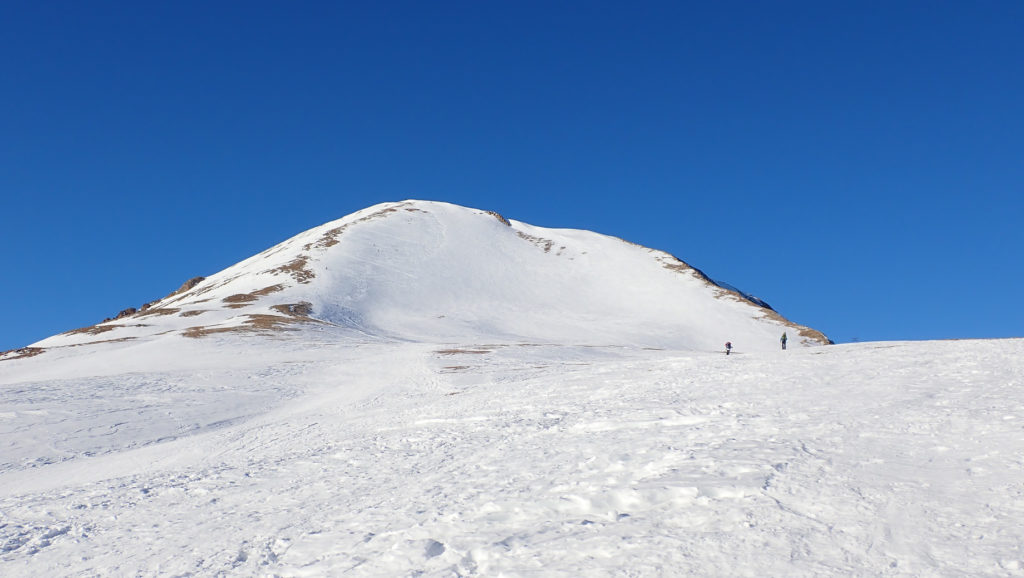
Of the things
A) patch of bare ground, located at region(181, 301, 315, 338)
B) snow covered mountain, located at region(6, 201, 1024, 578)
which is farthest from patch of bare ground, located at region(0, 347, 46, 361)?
snow covered mountain, located at region(6, 201, 1024, 578)

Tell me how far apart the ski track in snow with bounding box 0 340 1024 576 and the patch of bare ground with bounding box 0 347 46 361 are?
2862 centimetres

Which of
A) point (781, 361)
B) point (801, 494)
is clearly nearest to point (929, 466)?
point (801, 494)

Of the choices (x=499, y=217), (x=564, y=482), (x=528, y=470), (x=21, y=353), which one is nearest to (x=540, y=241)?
(x=499, y=217)

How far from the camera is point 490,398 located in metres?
24.7

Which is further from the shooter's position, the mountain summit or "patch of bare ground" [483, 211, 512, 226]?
"patch of bare ground" [483, 211, 512, 226]

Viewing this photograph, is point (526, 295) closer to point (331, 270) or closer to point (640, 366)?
point (331, 270)

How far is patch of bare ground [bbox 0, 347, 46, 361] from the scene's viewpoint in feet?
164

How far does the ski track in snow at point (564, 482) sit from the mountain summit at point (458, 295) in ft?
126

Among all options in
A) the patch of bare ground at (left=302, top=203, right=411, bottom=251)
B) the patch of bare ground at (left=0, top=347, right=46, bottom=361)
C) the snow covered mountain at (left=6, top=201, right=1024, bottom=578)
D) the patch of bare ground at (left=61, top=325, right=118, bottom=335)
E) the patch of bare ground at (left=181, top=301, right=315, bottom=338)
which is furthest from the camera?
the patch of bare ground at (left=302, top=203, right=411, bottom=251)

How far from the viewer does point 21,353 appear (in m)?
54.0

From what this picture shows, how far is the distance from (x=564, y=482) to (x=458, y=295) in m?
82.3

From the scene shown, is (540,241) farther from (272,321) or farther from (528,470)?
(528,470)

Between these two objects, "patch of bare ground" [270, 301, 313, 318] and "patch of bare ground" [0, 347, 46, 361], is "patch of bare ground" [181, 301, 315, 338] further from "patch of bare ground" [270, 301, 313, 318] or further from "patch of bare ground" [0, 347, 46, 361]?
"patch of bare ground" [0, 347, 46, 361]

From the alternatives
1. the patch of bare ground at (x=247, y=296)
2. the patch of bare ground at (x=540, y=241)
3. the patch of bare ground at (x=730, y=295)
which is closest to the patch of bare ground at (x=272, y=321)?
the patch of bare ground at (x=247, y=296)
